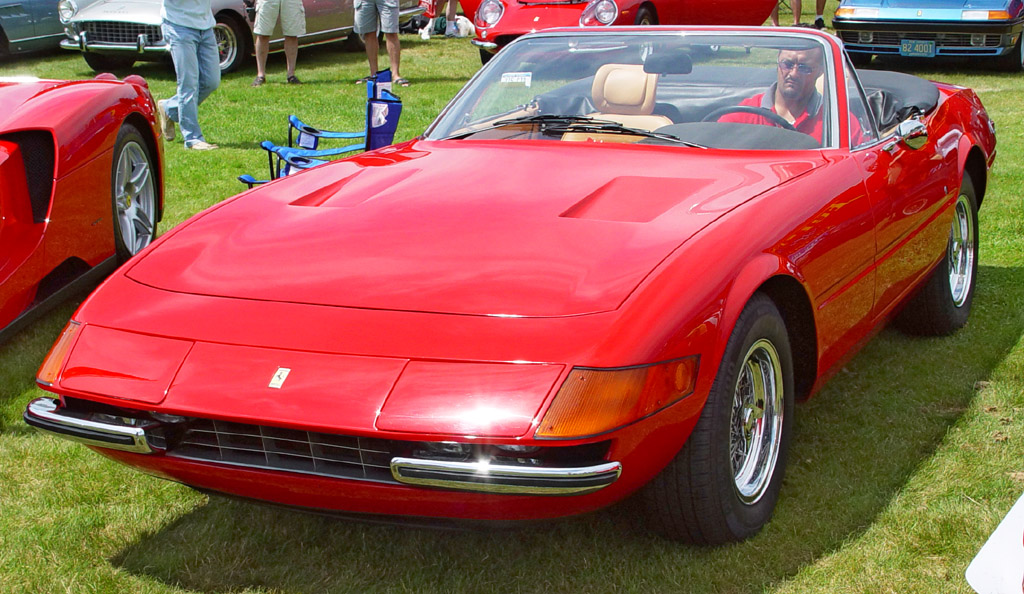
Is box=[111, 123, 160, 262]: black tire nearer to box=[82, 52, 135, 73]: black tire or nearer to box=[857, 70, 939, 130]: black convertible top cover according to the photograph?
box=[857, 70, 939, 130]: black convertible top cover

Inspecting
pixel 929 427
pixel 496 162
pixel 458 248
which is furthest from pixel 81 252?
pixel 929 427

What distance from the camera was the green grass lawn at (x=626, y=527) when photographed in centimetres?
266

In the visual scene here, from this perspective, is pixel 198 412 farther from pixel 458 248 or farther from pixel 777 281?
pixel 777 281

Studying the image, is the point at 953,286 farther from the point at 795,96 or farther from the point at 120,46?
the point at 120,46

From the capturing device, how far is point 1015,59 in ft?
39.0

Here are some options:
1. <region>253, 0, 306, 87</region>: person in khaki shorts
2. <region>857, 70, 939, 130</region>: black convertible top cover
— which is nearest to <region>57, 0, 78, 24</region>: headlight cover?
<region>253, 0, 306, 87</region>: person in khaki shorts

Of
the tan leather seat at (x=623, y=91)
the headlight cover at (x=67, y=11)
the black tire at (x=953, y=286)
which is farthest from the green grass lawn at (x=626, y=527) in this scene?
the headlight cover at (x=67, y=11)

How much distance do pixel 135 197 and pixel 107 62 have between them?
796 centimetres

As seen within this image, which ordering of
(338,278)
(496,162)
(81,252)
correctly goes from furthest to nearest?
(81,252) → (496,162) → (338,278)

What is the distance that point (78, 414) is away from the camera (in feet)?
8.31

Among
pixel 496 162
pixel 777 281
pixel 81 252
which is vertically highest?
pixel 496 162

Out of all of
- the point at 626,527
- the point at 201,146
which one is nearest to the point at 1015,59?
the point at 201,146

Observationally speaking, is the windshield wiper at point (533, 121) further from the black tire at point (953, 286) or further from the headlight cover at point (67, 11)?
the headlight cover at point (67, 11)

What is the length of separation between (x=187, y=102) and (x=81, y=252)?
404 centimetres
